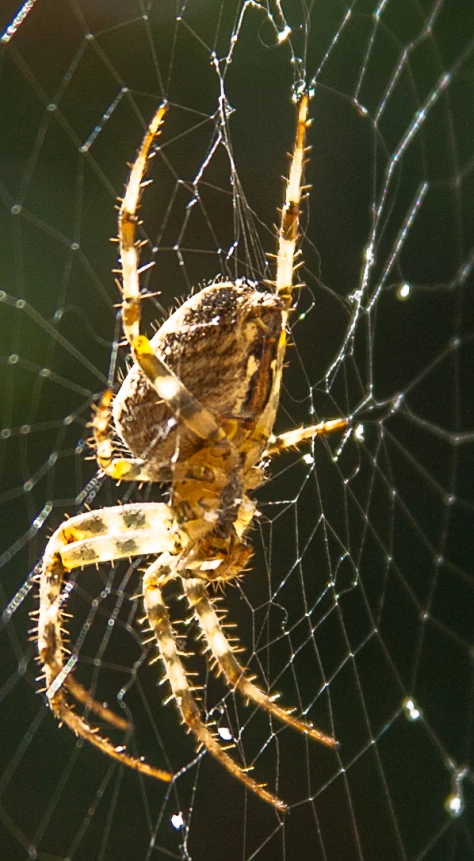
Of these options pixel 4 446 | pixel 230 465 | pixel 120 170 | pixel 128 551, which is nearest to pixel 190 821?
pixel 4 446

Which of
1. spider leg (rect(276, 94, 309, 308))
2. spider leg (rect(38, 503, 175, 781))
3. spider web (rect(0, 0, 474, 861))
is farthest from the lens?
spider web (rect(0, 0, 474, 861))

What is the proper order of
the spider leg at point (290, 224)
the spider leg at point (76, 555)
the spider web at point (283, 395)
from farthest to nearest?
1. the spider web at point (283, 395)
2. the spider leg at point (76, 555)
3. the spider leg at point (290, 224)

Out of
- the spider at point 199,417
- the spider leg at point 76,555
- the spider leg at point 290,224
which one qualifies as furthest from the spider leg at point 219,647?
the spider leg at point 290,224

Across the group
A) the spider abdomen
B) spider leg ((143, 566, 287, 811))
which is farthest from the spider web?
the spider abdomen

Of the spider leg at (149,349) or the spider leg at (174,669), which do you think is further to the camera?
the spider leg at (174,669)

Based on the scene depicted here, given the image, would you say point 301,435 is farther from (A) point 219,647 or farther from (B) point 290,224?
(A) point 219,647

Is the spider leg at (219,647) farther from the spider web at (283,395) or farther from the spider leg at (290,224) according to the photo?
the spider leg at (290,224)

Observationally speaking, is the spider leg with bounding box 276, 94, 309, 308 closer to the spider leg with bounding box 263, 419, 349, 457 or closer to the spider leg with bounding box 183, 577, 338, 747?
the spider leg with bounding box 263, 419, 349, 457
